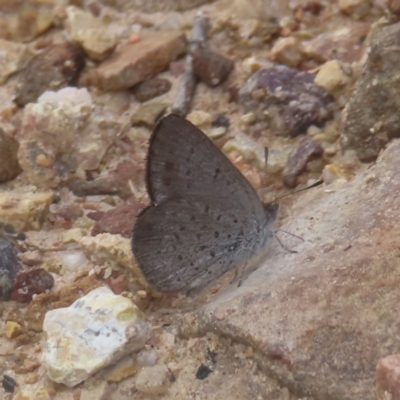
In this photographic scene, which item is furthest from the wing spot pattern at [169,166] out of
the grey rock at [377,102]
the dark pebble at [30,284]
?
the grey rock at [377,102]

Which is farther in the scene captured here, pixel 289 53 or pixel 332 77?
pixel 289 53

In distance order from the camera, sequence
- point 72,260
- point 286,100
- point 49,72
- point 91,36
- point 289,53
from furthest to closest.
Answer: point 91,36 → point 49,72 → point 289,53 → point 286,100 → point 72,260

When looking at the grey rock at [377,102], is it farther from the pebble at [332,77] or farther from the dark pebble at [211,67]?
the dark pebble at [211,67]

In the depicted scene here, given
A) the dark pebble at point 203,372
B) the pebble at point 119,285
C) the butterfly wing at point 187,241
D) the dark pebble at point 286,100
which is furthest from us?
the dark pebble at point 286,100

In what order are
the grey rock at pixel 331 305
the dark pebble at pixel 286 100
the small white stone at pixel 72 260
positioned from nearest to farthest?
the grey rock at pixel 331 305 < the small white stone at pixel 72 260 < the dark pebble at pixel 286 100

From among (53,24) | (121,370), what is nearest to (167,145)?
(121,370)

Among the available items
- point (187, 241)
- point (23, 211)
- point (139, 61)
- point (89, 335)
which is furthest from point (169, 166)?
point (139, 61)

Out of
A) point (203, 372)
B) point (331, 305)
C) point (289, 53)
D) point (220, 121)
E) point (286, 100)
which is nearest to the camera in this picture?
point (331, 305)

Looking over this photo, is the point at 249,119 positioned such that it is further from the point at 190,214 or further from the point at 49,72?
the point at 49,72
